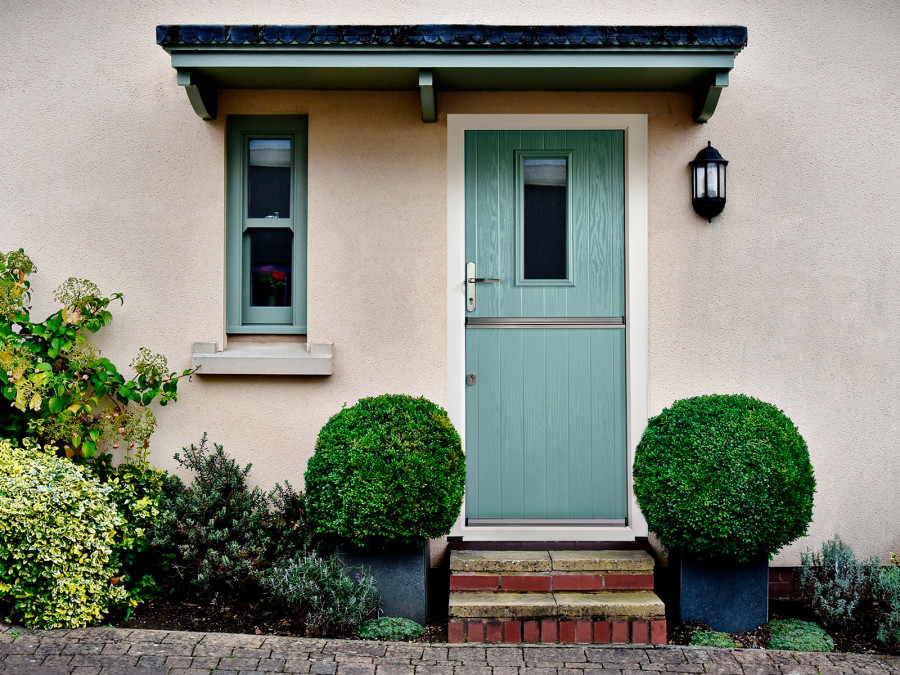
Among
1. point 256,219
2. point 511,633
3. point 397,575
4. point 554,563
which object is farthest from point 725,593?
point 256,219

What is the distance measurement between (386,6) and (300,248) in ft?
5.54

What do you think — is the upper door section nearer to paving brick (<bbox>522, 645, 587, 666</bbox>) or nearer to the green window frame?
the green window frame

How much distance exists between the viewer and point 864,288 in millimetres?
4508

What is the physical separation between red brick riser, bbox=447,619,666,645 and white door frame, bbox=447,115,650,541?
72 centimetres

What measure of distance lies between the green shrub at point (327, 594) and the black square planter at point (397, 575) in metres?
0.05

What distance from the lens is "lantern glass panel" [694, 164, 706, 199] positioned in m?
4.41

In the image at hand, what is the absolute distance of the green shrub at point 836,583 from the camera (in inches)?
156

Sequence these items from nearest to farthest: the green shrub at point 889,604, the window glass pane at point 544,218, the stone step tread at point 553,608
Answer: the green shrub at point 889,604
the stone step tread at point 553,608
the window glass pane at point 544,218

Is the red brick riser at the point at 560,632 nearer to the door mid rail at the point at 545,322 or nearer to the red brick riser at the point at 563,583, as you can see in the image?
the red brick riser at the point at 563,583

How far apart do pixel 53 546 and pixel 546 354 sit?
9.90 feet

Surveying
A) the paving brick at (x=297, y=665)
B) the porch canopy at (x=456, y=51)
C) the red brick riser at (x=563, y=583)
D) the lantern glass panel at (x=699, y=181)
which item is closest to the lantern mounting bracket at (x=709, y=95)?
the porch canopy at (x=456, y=51)

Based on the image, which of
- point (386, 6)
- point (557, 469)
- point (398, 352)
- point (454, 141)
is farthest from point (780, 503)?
point (386, 6)

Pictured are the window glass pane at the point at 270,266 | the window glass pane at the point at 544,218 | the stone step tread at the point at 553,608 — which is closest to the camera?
the stone step tread at the point at 553,608

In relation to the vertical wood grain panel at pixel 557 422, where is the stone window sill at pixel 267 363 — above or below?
above
